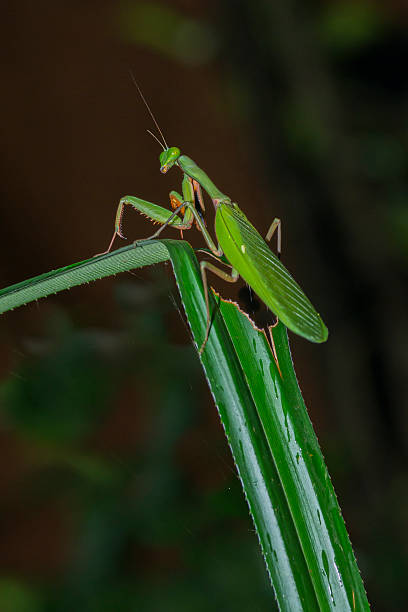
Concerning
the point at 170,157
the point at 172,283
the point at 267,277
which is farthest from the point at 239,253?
the point at 170,157

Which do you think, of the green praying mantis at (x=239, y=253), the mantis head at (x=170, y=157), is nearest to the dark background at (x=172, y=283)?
the green praying mantis at (x=239, y=253)

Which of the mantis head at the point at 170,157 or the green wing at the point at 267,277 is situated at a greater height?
the mantis head at the point at 170,157

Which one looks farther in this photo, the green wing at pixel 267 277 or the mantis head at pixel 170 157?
the mantis head at pixel 170 157

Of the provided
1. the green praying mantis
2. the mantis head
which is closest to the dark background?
the green praying mantis

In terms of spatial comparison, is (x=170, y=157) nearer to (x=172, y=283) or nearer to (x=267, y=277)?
(x=172, y=283)

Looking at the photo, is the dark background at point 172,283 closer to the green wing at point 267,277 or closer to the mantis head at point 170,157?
the green wing at point 267,277

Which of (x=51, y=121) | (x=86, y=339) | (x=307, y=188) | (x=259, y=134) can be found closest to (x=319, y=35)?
(x=259, y=134)
